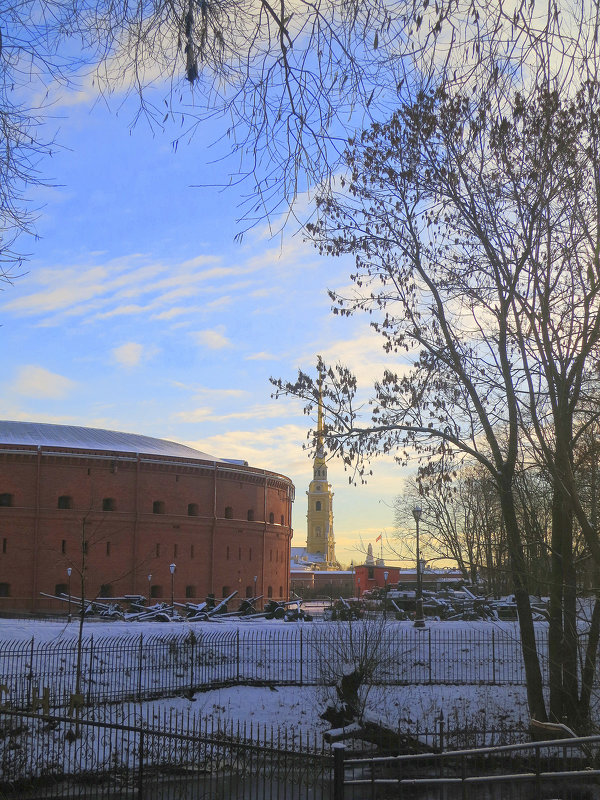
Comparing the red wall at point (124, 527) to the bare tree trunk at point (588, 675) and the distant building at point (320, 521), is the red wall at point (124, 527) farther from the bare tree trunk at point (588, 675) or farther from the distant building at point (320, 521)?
the distant building at point (320, 521)

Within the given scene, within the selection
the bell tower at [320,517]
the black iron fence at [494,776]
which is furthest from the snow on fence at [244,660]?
the bell tower at [320,517]

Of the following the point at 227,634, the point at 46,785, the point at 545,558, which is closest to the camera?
the point at 46,785

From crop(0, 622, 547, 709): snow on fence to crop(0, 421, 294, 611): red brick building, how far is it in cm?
1844

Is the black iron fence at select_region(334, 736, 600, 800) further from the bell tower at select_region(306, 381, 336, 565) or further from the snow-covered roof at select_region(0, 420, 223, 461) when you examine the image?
the bell tower at select_region(306, 381, 336, 565)

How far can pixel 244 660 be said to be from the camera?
83.9 ft

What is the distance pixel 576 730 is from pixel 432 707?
22.8 ft

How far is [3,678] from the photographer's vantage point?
63.0 feet

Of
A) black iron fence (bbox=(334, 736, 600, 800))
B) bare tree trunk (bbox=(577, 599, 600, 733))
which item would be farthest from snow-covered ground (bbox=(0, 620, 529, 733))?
bare tree trunk (bbox=(577, 599, 600, 733))

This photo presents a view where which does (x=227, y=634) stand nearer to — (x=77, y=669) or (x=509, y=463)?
(x=77, y=669)

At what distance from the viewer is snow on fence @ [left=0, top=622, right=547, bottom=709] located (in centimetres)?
2095

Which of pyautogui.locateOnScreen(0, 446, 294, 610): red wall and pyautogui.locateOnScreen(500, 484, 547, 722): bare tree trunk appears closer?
pyautogui.locateOnScreen(500, 484, 547, 722): bare tree trunk

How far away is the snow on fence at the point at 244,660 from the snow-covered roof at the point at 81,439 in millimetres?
22098

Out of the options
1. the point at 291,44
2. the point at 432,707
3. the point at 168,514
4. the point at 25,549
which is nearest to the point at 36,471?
the point at 25,549

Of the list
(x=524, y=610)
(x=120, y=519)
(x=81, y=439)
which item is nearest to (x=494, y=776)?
(x=524, y=610)
